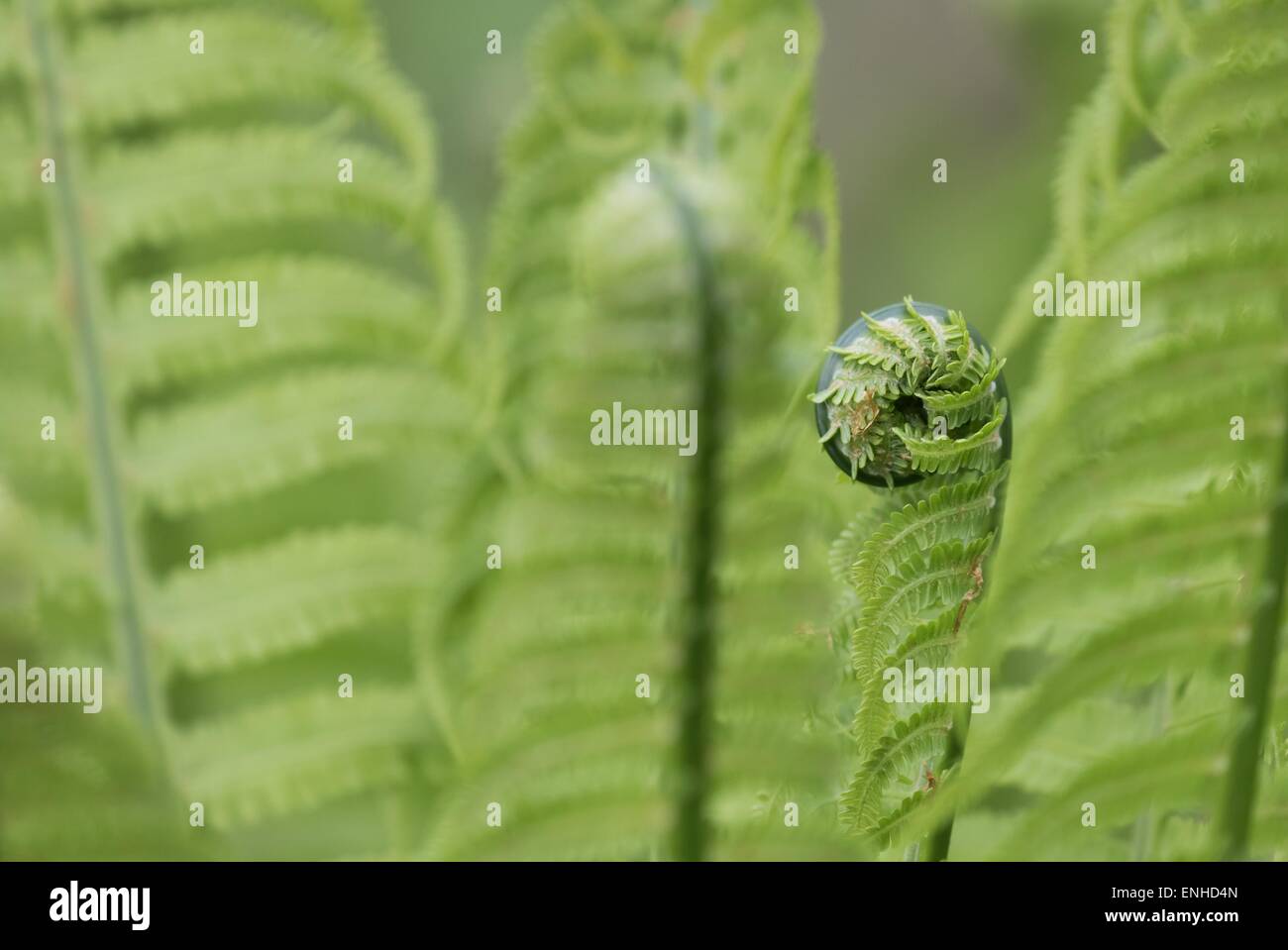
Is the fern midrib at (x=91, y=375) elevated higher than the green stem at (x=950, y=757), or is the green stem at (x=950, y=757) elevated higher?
the fern midrib at (x=91, y=375)

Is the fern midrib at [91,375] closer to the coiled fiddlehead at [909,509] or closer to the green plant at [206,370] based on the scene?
the green plant at [206,370]

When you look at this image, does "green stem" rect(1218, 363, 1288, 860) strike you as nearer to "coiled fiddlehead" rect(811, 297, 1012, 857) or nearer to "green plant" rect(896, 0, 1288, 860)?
"green plant" rect(896, 0, 1288, 860)

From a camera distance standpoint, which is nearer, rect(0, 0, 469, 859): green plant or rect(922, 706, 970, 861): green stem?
rect(922, 706, 970, 861): green stem

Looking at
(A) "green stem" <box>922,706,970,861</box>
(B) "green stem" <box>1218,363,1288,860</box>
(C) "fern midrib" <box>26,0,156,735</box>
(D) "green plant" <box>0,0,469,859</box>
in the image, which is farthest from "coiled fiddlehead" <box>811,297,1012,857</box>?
(C) "fern midrib" <box>26,0,156,735</box>

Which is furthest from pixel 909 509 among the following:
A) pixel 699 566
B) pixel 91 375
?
pixel 91 375

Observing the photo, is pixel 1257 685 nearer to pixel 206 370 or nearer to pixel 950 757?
pixel 950 757

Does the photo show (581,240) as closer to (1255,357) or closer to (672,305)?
(672,305)

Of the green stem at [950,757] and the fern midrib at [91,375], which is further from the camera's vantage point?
the fern midrib at [91,375]

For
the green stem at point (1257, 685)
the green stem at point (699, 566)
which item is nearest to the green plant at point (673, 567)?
Answer: the green stem at point (699, 566)
